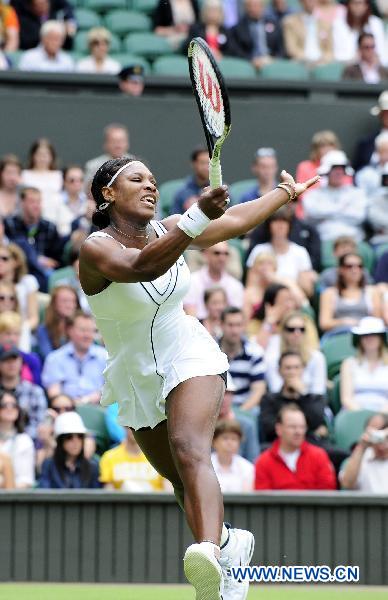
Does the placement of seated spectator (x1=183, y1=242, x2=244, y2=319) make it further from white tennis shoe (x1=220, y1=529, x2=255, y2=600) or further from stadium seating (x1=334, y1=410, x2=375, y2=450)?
Result: white tennis shoe (x1=220, y1=529, x2=255, y2=600)

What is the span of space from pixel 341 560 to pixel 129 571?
1.20 m

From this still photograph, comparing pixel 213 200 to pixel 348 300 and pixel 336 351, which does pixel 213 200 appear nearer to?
pixel 336 351

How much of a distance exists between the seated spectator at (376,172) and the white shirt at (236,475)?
14.2 feet

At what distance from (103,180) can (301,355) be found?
460 cm

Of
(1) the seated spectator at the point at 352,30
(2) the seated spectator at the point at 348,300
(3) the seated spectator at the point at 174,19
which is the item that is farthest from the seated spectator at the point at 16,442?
(1) the seated spectator at the point at 352,30

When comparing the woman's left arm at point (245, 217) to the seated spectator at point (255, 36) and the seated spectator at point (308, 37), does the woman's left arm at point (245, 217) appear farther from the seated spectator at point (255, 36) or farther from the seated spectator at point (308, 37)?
the seated spectator at point (308, 37)

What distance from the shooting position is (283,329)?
10305 mm

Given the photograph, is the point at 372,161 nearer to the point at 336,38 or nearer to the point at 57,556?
the point at 336,38

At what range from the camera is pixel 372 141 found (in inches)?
529

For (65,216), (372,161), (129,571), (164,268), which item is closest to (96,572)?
(129,571)

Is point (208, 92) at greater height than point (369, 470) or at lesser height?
greater

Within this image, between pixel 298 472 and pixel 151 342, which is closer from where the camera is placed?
pixel 151 342

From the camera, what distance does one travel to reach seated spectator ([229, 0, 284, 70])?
14430mm

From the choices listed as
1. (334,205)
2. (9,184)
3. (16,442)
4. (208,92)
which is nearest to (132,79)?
(9,184)
